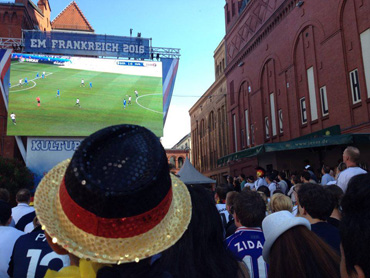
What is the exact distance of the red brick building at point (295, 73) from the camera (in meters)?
14.2

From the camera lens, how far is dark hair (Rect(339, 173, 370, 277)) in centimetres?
116

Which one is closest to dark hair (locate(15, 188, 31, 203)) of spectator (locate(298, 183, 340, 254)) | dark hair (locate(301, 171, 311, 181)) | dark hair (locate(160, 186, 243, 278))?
dark hair (locate(160, 186, 243, 278))

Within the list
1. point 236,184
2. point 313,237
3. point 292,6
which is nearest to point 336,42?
point 292,6

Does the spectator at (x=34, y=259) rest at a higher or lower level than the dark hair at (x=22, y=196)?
A: lower

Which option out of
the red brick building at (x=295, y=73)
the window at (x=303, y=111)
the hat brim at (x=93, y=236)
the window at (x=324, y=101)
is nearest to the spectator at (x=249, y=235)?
the hat brim at (x=93, y=236)

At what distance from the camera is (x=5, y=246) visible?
315 centimetres

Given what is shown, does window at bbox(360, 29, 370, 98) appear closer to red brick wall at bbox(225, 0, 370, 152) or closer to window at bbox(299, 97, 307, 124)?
red brick wall at bbox(225, 0, 370, 152)

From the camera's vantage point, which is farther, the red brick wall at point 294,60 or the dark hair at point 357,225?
the red brick wall at point 294,60

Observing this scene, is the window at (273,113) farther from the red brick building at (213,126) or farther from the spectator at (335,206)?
the spectator at (335,206)

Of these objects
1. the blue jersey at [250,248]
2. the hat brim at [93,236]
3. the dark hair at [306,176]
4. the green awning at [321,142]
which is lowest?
the blue jersey at [250,248]

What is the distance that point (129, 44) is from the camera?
2338cm

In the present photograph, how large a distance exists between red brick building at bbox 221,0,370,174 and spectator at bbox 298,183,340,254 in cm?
1166

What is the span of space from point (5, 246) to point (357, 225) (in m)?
3.21

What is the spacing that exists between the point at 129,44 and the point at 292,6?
11.4 m
